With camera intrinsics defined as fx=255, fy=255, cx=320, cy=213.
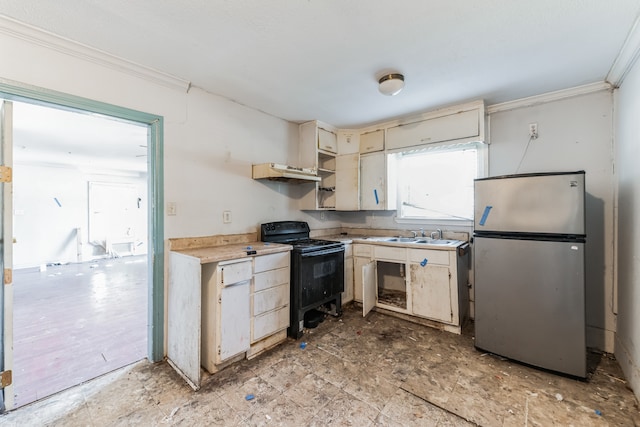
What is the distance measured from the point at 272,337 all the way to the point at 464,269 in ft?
7.23

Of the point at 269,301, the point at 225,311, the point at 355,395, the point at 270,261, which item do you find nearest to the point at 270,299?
the point at 269,301

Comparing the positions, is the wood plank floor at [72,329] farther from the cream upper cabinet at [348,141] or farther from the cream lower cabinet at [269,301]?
the cream upper cabinet at [348,141]

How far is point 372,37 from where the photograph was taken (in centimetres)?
172

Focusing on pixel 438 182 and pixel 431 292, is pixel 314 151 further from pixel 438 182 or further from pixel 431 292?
pixel 431 292

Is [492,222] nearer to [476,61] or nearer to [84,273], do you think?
[476,61]

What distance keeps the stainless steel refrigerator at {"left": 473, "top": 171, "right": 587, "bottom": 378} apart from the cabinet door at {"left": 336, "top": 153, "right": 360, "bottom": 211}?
162 centimetres

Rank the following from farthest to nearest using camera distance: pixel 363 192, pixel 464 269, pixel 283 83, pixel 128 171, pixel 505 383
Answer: pixel 128 171, pixel 363 192, pixel 464 269, pixel 283 83, pixel 505 383

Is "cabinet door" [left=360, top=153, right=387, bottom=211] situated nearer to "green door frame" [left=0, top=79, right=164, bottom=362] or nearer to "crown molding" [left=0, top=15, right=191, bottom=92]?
"crown molding" [left=0, top=15, right=191, bottom=92]

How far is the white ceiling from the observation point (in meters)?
1.47

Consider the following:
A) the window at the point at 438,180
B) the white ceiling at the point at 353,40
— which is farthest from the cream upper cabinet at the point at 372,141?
the white ceiling at the point at 353,40

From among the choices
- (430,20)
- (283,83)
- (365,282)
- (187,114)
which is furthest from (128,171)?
(430,20)

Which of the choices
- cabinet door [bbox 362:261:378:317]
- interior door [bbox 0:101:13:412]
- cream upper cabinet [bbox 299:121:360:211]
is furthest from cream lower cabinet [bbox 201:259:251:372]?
cream upper cabinet [bbox 299:121:360:211]

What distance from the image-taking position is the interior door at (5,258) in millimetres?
1635

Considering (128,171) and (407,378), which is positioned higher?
(128,171)
